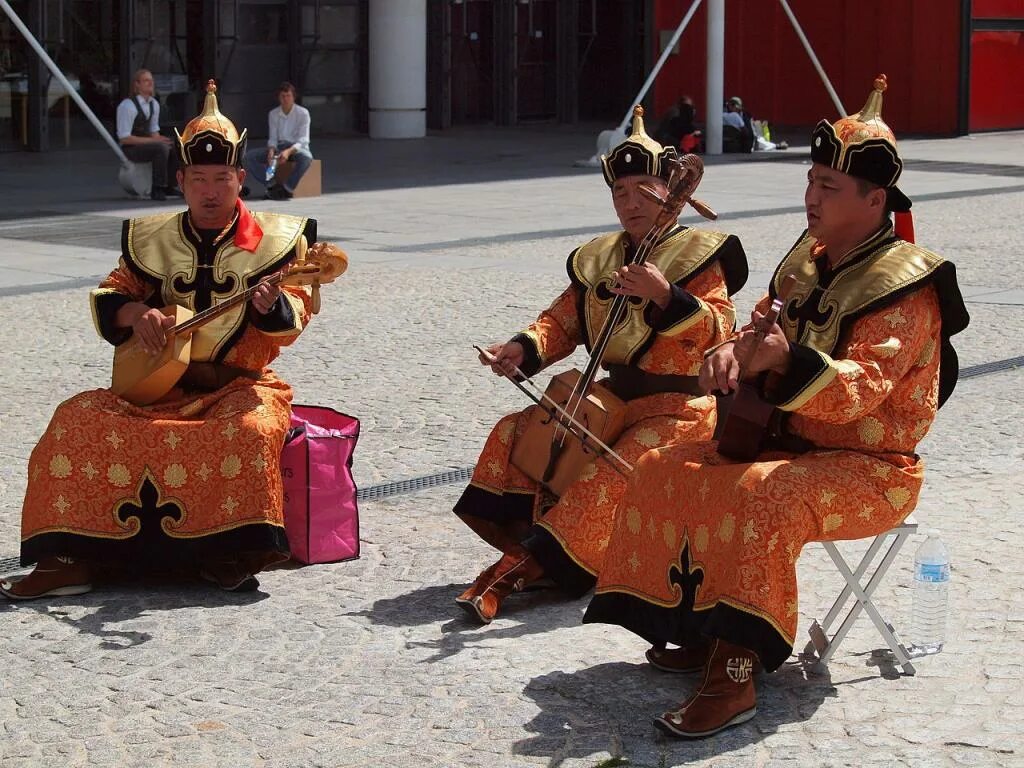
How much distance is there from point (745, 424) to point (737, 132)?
764 inches

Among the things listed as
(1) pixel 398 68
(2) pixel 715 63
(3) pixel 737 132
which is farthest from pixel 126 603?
(1) pixel 398 68

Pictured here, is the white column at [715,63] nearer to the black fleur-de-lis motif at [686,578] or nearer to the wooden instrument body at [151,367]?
the wooden instrument body at [151,367]

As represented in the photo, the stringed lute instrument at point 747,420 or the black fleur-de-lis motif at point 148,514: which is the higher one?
the stringed lute instrument at point 747,420

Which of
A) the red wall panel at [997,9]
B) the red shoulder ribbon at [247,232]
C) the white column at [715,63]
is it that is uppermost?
A: the red wall panel at [997,9]

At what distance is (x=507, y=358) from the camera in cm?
523

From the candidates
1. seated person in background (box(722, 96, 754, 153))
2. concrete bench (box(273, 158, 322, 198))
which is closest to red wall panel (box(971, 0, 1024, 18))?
seated person in background (box(722, 96, 754, 153))

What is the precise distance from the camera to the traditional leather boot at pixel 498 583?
5.05 meters

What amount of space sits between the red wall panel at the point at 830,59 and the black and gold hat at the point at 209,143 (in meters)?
22.1

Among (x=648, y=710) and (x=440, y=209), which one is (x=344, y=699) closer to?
(x=648, y=710)

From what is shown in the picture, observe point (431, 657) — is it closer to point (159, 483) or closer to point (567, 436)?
point (567, 436)

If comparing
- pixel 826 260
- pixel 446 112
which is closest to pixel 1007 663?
pixel 826 260

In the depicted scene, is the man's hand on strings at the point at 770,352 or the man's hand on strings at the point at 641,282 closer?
the man's hand on strings at the point at 770,352

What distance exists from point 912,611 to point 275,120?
13.5 m

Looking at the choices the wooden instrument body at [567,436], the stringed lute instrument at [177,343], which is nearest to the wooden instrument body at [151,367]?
the stringed lute instrument at [177,343]
